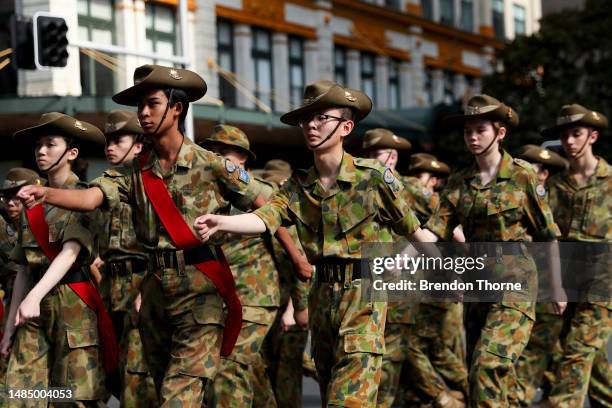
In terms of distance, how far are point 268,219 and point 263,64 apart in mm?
32424

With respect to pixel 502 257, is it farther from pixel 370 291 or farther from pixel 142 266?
pixel 142 266

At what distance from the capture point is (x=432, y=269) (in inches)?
363

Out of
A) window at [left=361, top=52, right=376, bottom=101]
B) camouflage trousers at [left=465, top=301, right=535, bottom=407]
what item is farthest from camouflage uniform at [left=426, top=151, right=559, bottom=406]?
window at [left=361, top=52, right=376, bottom=101]

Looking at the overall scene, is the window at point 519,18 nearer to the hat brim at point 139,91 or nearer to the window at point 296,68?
the window at point 296,68

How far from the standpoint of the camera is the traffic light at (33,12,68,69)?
63.5 ft

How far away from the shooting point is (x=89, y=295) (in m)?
8.69

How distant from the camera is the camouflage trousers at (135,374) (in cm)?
845

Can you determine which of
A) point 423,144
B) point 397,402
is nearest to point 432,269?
point 397,402

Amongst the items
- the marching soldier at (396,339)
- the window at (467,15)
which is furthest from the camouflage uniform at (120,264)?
the window at (467,15)

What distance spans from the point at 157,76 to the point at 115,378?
2.14 metres

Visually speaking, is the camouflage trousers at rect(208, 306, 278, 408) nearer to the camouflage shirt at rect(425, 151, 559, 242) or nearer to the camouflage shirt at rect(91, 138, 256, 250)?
the camouflage shirt at rect(425, 151, 559, 242)

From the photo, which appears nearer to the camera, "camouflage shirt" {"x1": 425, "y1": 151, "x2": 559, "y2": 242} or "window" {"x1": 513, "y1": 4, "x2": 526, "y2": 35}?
"camouflage shirt" {"x1": 425, "y1": 151, "x2": 559, "y2": 242}

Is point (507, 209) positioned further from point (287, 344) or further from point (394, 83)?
point (394, 83)

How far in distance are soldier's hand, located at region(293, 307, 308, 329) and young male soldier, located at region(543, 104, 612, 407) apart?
6.43ft
